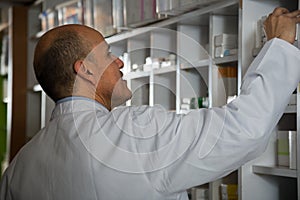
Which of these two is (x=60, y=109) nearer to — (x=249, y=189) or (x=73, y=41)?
(x=73, y=41)

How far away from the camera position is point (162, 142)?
45.4 inches

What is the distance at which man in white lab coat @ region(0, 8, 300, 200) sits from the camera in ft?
3.68

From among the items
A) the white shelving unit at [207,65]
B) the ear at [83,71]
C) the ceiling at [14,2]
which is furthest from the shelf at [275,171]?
the ceiling at [14,2]

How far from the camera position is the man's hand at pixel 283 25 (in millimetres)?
1189

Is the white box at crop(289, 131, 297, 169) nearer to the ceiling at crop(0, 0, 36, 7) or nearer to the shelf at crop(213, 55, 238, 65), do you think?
the shelf at crop(213, 55, 238, 65)

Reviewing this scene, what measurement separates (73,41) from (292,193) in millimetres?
1107

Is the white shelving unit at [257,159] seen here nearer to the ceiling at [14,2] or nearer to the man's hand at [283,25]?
the man's hand at [283,25]

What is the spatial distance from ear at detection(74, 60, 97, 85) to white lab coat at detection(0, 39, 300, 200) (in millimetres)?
55

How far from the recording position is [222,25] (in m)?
2.17

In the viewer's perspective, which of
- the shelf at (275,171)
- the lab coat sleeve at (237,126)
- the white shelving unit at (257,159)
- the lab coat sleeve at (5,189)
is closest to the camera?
the lab coat sleeve at (237,126)

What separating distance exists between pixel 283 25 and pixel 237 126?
0.26m

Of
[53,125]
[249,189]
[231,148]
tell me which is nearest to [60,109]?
[53,125]

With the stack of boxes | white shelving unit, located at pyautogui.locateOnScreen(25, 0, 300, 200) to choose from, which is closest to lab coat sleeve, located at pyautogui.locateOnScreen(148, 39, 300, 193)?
white shelving unit, located at pyautogui.locateOnScreen(25, 0, 300, 200)

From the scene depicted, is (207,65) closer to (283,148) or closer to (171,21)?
(171,21)
